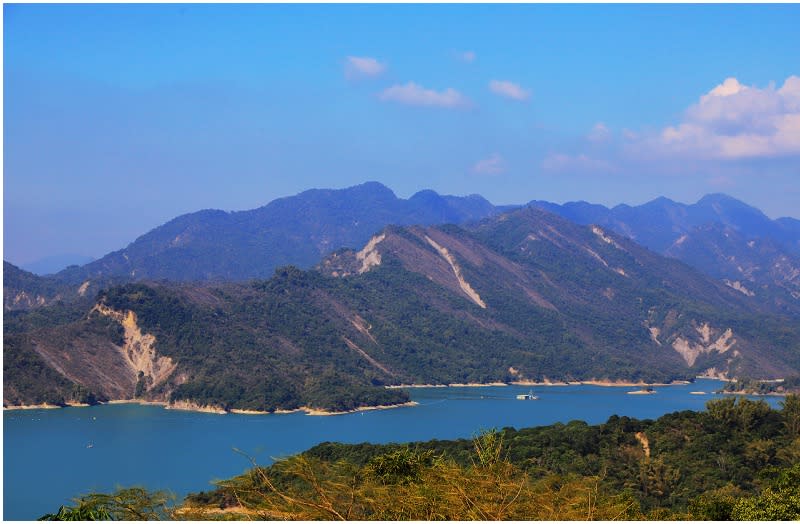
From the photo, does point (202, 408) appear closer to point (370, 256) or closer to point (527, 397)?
point (527, 397)

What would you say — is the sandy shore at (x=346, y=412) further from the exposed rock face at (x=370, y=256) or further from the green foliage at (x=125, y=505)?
the green foliage at (x=125, y=505)

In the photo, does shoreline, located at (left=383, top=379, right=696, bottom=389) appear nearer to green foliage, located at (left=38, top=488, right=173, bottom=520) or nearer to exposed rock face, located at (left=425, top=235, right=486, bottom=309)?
exposed rock face, located at (left=425, top=235, right=486, bottom=309)

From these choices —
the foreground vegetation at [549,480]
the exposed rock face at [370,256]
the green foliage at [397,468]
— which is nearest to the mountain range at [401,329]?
the exposed rock face at [370,256]

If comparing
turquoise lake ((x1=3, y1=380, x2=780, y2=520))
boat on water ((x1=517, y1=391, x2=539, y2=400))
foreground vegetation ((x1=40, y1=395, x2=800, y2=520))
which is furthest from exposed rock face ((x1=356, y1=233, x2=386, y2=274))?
foreground vegetation ((x1=40, y1=395, x2=800, y2=520))

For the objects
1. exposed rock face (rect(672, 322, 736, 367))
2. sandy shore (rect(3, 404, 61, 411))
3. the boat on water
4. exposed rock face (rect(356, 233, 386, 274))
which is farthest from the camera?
exposed rock face (rect(356, 233, 386, 274))

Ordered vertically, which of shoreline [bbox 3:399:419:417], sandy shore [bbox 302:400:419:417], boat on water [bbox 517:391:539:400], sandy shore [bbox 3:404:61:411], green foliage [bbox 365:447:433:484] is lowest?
boat on water [bbox 517:391:539:400]
